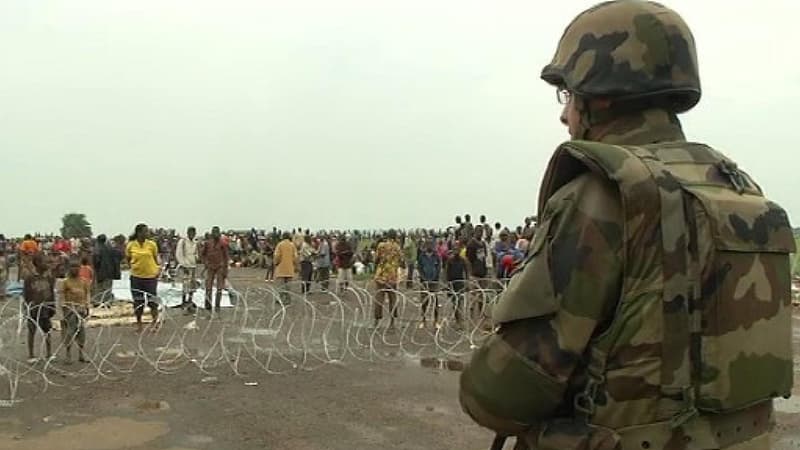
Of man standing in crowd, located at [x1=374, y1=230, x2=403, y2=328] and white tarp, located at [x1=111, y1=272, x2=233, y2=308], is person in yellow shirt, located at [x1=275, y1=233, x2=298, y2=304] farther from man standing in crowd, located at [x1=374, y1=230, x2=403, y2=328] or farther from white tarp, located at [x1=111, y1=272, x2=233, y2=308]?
man standing in crowd, located at [x1=374, y1=230, x2=403, y2=328]

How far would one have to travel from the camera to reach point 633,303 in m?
1.83

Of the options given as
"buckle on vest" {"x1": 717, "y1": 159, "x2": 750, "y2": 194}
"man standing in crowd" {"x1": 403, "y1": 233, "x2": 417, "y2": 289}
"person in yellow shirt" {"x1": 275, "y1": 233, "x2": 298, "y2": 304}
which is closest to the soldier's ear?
"buckle on vest" {"x1": 717, "y1": 159, "x2": 750, "y2": 194}

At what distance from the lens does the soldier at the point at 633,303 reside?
1.83m

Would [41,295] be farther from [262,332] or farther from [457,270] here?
[457,270]

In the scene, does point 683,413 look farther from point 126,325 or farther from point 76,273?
point 126,325

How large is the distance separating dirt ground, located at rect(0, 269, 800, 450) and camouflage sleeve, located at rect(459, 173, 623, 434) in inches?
210

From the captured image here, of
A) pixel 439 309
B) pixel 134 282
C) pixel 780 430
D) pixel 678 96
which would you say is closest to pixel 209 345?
pixel 134 282

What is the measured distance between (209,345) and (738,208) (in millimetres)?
11546

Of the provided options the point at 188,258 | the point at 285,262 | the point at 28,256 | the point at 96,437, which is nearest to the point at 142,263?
the point at 28,256

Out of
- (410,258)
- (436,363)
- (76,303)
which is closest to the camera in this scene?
(76,303)

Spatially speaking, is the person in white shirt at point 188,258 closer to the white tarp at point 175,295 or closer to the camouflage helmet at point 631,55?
the white tarp at point 175,295

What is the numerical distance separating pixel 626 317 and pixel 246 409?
7010mm

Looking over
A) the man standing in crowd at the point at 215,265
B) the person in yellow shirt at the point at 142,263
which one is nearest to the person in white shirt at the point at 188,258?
the man standing in crowd at the point at 215,265

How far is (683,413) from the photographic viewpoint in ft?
6.09
